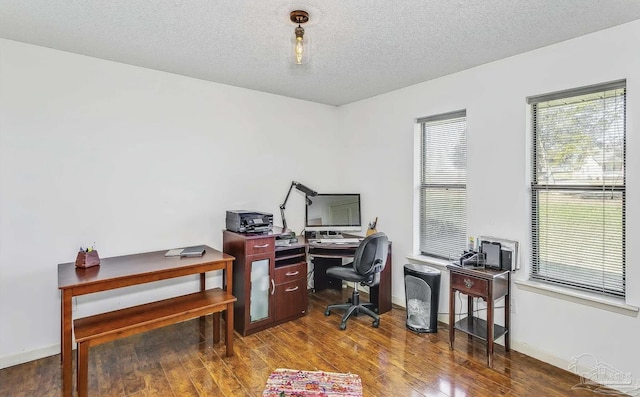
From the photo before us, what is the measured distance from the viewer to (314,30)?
232 centimetres

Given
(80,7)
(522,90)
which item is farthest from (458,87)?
(80,7)

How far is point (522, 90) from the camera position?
2773 millimetres

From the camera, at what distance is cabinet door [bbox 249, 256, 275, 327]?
10.3 feet

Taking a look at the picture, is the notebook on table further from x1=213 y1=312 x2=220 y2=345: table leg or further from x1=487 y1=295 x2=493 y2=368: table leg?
x1=487 y1=295 x2=493 y2=368: table leg

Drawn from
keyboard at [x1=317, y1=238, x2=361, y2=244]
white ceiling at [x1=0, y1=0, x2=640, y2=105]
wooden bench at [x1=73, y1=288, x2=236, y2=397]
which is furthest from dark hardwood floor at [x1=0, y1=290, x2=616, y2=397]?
white ceiling at [x1=0, y1=0, x2=640, y2=105]

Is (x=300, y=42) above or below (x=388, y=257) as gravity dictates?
above

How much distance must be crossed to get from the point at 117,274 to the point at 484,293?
2.78 m

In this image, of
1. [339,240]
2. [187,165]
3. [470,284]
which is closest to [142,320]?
[187,165]

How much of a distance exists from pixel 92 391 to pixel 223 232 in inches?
65.6

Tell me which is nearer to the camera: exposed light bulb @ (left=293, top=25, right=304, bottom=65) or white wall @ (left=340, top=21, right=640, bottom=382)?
exposed light bulb @ (left=293, top=25, right=304, bottom=65)

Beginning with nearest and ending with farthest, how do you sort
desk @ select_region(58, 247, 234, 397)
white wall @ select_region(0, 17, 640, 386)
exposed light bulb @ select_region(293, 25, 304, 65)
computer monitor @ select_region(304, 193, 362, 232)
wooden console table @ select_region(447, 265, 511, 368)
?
1. exposed light bulb @ select_region(293, 25, 304, 65)
2. desk @ select_region(58, 247, 234, 397)
3. white wall @ select_region(0, 17, 640, 386)
4. wooden console table @ select_region(447, 265, 511, 368)
5. computer monitor @ select_region(304, 193, 362, 232)

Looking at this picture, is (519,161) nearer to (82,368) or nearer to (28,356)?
(82,368)

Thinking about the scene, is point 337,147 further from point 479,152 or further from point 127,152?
point 127,152

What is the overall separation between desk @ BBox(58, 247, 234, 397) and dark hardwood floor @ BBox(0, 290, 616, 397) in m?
0.30
